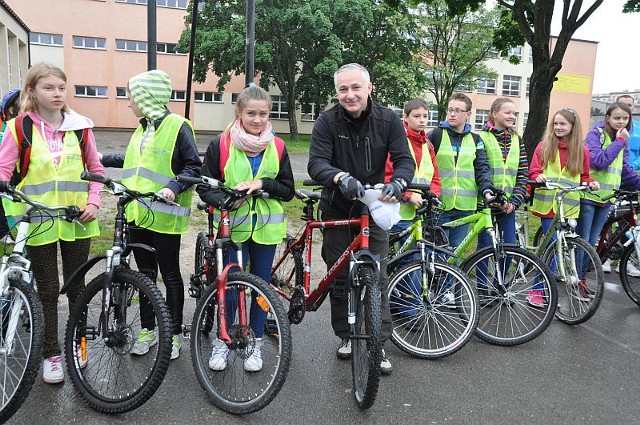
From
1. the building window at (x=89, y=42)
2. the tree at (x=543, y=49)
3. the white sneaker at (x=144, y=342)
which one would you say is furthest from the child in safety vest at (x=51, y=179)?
the building window at (x=89, y=42)

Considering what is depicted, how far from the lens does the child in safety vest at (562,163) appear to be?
5461 mm

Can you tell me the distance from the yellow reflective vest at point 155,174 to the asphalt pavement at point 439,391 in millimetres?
1071

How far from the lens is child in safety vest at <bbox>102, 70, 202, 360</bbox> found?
377 centimetres

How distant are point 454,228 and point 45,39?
39.1m

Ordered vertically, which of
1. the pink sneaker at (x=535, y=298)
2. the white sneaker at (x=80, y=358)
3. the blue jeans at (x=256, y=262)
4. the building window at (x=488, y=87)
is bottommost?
the white sneaker at (x=80, y=358)

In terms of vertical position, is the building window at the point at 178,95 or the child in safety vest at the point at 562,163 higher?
the building window at the point at 178,95

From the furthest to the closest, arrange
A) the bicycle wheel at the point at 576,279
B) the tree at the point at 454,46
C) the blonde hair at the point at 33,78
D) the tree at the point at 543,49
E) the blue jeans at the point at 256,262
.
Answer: the tree at the point at 454,46 < the tree at the point at 543,49 < the bicycle wheel at the point at 576,279 < the blue jeans at the point at 256,262 < the blonde hair at the point at 33,78

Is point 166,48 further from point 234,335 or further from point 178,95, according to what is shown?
point 234,335

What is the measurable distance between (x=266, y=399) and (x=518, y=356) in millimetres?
2246

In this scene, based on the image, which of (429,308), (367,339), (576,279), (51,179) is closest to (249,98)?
(51,179)

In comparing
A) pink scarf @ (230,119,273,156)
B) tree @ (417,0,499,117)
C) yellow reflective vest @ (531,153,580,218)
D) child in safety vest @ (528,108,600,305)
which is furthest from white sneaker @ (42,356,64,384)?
tree @ (417,0,499,117)

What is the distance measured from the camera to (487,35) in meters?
33.7

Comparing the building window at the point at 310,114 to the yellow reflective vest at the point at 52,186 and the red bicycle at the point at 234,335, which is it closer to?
the yellow reflective vest at the point at 52,186

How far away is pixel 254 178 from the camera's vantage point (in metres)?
3.83
